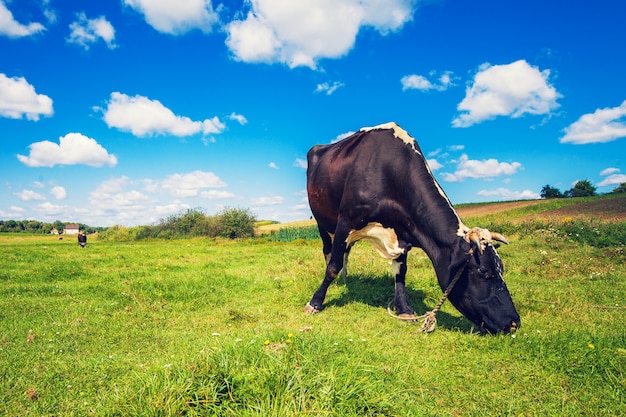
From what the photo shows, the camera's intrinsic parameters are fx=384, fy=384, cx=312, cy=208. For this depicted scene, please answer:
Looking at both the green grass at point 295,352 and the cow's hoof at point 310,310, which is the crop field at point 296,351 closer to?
the green grass at point 295,352

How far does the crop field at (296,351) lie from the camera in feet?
10.3

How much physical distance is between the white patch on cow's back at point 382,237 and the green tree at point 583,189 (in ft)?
276

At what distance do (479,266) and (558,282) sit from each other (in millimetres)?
5819

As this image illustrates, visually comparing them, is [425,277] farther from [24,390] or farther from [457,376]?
[24,390]

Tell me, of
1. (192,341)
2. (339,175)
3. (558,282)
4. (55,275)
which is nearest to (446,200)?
(339,175)

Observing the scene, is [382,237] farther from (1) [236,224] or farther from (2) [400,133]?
(1) [236,224]

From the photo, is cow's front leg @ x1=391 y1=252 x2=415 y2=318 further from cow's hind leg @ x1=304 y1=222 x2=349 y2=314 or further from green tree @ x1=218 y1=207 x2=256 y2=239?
green tree @ x1=218 y1=207 x2=256 y2=239

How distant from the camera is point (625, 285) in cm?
868

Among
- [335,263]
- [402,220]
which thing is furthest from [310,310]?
[402,220]

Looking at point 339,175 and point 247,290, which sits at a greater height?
point 339,175

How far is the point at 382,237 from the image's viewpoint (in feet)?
21.8

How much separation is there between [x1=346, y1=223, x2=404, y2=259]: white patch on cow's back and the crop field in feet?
3.66

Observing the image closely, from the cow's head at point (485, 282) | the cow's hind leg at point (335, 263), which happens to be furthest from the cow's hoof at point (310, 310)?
the cow's head at point (485, 282)

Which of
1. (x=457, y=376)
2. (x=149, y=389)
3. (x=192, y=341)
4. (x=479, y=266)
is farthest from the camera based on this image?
(x=192, y=341)
